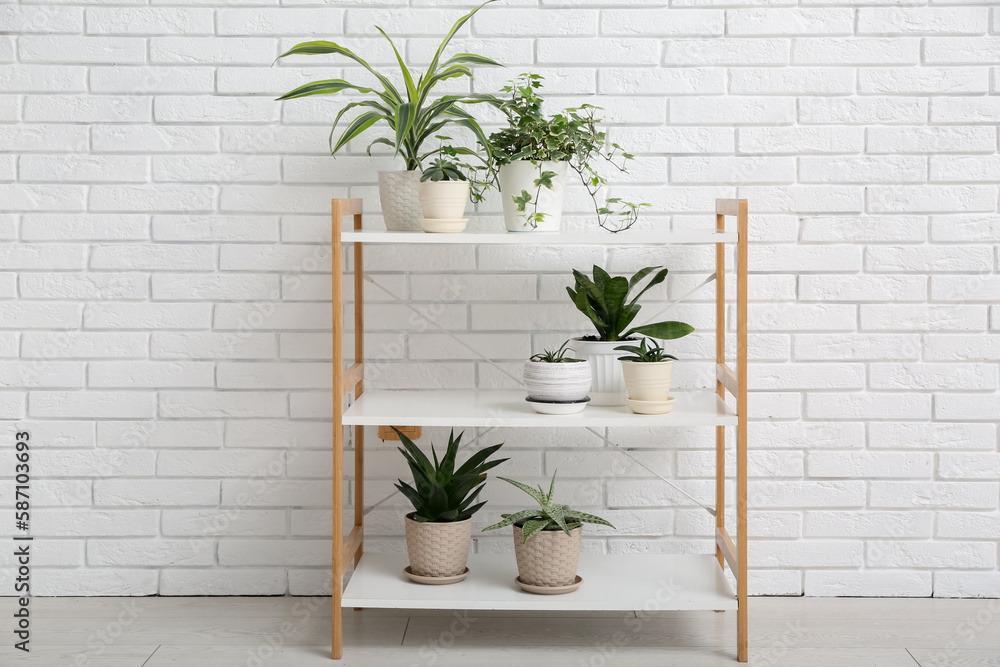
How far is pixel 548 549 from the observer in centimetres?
185

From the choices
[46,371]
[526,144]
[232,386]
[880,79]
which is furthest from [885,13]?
[46,371]

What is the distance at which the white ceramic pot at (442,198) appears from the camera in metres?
1.81

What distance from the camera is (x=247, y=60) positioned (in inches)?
83.4

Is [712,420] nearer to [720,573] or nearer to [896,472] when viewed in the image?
[720,573]

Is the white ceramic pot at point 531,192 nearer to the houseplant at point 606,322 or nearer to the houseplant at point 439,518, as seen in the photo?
the houseplant at point 606,322

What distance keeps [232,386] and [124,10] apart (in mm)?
982

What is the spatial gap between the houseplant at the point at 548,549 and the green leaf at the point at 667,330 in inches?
15.5

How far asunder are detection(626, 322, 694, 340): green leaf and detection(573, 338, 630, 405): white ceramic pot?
0.10 metres

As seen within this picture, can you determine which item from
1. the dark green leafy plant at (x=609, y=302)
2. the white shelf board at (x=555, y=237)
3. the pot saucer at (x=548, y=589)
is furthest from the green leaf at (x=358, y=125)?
the pot saucer at (x=548, y=589)

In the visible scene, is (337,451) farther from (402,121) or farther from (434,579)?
(402,121)

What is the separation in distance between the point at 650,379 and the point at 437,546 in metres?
0.61

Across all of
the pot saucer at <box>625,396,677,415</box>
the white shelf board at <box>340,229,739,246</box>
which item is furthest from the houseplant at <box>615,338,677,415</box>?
the white shelf board at <box>340,229,739,246</box>

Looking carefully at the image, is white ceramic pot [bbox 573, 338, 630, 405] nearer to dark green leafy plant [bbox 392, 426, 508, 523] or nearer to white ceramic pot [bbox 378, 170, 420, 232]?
dark green leafy plant [bbox 392, 426, 508, 523]

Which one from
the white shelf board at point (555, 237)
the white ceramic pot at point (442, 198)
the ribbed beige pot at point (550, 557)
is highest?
the white ceramic pot at point (442, 198)
